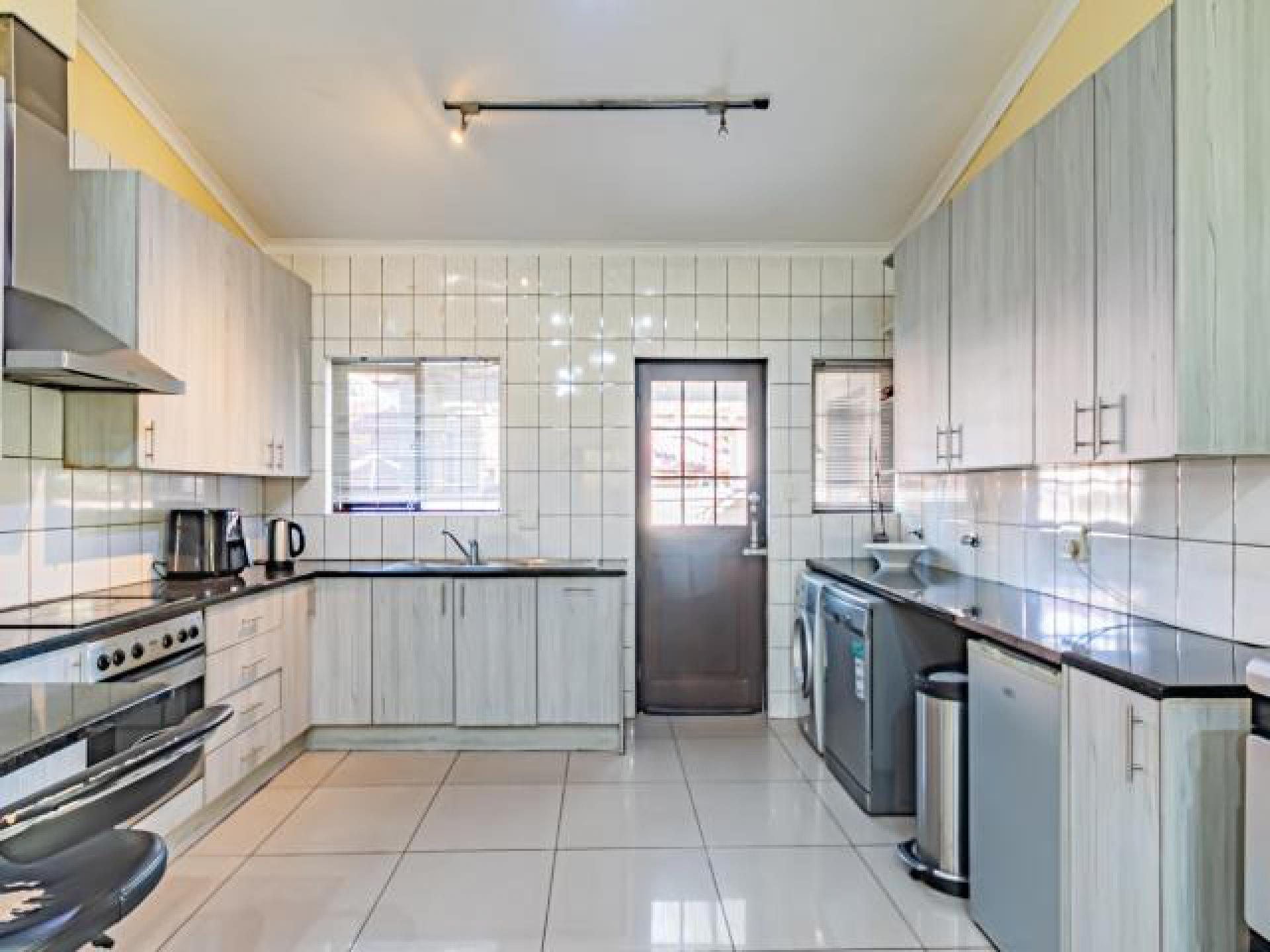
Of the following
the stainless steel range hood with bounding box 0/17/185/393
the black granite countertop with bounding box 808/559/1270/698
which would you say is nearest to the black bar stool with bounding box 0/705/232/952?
the stainless steel range hood with bounding box 0/17/185/393

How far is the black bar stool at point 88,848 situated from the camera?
115cm

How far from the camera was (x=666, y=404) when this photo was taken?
4348mm

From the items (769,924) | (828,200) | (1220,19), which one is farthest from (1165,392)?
(828,200)

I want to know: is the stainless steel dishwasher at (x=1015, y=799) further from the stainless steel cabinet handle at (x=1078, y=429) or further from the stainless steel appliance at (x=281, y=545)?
the stainless steel appliance at (x=281, y=545)

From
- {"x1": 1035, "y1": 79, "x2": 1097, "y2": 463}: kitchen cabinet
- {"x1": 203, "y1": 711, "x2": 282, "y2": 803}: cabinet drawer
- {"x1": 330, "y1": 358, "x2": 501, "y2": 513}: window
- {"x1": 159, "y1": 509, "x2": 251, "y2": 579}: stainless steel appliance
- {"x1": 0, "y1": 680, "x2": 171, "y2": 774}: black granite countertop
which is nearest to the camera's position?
{"x1": 0, "y1": 680, "x2": 171, "y2": 774}: black granite countertop

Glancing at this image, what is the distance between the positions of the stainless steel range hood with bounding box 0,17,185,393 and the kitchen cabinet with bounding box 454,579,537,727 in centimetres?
164

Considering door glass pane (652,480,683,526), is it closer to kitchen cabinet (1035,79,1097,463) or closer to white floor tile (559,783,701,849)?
white floor tile (559,783,701,849)

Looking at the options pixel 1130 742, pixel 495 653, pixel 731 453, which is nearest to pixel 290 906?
pixel 495 653

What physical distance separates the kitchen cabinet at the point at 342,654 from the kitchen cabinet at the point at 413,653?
1.9 inches

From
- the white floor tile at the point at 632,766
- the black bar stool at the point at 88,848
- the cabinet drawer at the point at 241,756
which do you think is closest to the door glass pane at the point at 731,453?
the white floor tile at the point at 632,766

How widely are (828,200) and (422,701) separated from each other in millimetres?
3230

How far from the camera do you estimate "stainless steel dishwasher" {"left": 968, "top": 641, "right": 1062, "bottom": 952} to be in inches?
72.6

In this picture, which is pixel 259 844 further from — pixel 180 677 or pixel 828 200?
pixel 828 200

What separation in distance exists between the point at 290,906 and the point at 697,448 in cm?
288
